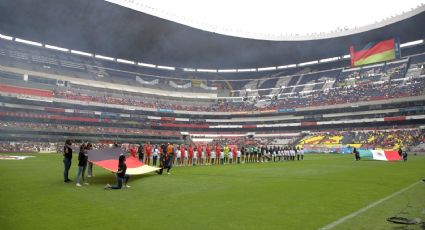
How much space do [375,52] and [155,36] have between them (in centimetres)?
4596

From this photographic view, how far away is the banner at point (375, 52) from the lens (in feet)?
217

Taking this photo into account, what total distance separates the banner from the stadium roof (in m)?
1.52

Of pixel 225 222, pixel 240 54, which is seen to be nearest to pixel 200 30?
pixel 240 54

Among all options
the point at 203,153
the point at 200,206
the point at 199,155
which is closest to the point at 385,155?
the point at 203,153

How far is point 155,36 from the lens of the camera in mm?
65062

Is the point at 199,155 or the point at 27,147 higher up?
the point at 27,147

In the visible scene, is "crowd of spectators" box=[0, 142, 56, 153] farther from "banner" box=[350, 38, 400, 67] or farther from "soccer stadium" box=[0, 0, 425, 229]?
"banner" box=[350, 38, 400, 67]

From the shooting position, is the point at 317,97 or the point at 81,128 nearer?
the point at 81,128

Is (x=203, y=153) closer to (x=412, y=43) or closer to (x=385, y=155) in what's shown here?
(x=385, y=155)

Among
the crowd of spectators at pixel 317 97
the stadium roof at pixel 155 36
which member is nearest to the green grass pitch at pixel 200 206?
the stadium roof at pixel 155 36

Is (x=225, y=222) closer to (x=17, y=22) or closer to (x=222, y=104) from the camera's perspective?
(x=17, y=22)

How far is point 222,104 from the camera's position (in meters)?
86.9

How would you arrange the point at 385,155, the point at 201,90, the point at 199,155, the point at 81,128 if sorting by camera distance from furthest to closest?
the point at 201,90
the point at 81,128
the point at 385,155
the point at 199,155

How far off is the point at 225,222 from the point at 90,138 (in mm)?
56706
